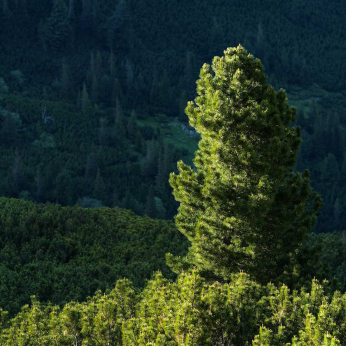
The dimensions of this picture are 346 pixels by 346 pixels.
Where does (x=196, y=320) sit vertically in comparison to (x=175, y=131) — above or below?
above

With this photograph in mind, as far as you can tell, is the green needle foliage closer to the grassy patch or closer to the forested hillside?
the forested hillside

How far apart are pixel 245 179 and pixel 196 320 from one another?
604 centimetres

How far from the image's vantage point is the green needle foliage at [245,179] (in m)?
16.1

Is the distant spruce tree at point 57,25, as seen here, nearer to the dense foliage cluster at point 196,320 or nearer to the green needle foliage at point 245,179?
the green needle foliage at point 245,179

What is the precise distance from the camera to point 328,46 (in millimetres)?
152625

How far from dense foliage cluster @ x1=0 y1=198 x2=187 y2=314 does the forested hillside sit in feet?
153

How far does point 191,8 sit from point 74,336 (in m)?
145

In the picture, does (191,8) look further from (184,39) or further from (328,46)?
(328,46)

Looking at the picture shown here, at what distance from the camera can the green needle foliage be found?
16.1 meters

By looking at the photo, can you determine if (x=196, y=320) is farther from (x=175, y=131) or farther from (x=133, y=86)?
(x=133, y=86)

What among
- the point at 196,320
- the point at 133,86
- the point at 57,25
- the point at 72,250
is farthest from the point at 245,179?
the point at 57,25

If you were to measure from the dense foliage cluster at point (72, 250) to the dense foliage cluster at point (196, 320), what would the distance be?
7891 millimetres

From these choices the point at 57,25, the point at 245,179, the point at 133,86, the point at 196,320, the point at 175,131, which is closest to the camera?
the point at 196,320

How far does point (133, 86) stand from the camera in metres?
122
